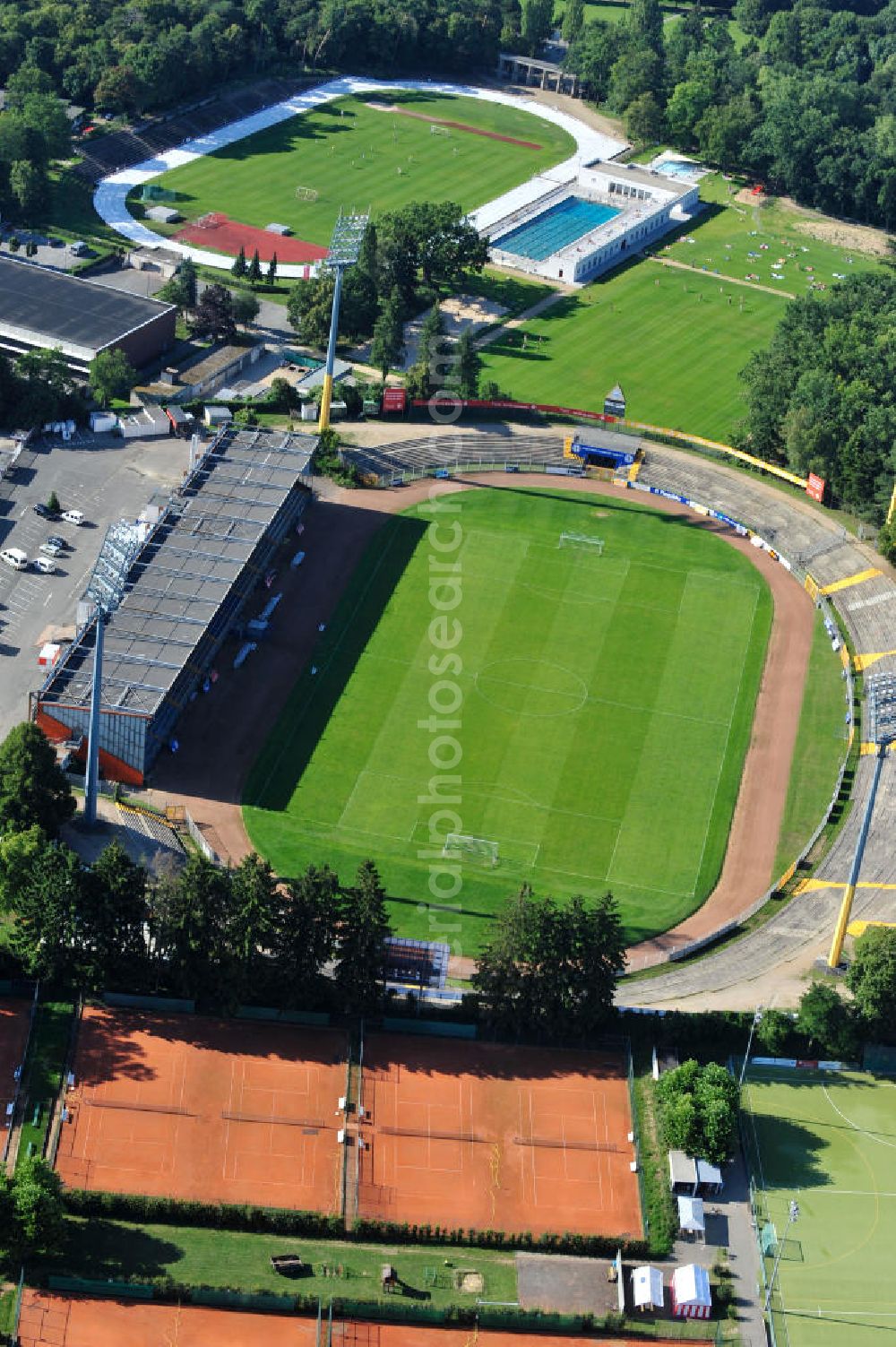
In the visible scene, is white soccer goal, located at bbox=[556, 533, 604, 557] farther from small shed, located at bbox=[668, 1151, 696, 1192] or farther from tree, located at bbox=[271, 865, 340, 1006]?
small shed, located at bbox=[668, 1151, 696, 1192]

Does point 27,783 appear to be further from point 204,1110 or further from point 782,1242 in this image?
point 782,1242

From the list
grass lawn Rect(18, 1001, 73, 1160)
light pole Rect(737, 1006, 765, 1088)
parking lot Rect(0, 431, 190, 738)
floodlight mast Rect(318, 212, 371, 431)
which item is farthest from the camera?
floodlight mast Rect(318, 212, 371, 431)

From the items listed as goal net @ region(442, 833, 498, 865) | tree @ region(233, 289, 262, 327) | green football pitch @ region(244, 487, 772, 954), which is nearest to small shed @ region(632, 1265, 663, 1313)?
green football pitch @ region(244, 487, 772, 954)

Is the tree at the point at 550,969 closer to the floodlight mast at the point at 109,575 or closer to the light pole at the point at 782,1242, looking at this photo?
the light pole at the point at 782,1242

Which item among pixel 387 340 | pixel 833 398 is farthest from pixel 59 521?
pixel 833 398

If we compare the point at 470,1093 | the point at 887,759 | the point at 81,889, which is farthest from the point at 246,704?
the point at 887,759

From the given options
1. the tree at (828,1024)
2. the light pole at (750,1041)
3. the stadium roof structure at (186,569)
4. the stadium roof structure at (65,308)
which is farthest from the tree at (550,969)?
the stadium roof structure at (65,308)
